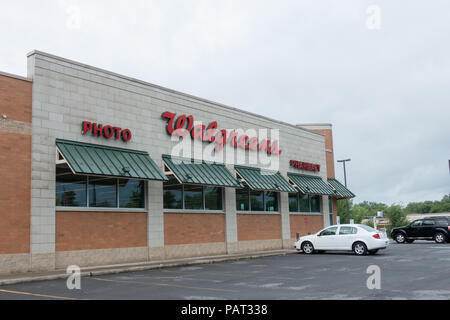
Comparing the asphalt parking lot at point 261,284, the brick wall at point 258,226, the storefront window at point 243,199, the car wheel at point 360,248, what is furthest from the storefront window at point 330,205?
the asphalt parking lot at point 261,284

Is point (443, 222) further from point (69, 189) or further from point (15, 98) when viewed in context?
point (15, 98)

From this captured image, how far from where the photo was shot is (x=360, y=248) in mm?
23031

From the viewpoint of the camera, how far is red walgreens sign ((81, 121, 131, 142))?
18.8 m

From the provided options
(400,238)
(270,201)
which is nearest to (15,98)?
(270,201)

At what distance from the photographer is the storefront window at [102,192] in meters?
18.5

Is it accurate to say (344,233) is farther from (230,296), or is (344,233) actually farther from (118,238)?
(230,296)

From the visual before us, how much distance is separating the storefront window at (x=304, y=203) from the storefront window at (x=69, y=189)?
16878 mm

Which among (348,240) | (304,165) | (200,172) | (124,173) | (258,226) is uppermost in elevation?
(304,165)

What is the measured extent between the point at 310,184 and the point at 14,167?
65.5 ft

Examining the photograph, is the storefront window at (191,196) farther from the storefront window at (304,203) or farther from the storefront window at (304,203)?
the storefront window at (304,203)

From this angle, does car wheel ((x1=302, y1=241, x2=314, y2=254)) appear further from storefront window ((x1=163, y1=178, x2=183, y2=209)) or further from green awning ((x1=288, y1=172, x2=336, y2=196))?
storefront window ((x1=163, y1=178, x2=183, y2=209))

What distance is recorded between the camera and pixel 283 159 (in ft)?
98.0

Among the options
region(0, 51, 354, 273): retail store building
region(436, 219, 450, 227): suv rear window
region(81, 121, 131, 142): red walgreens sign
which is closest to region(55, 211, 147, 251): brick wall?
region(0, 51, 354, 273): retail store building
